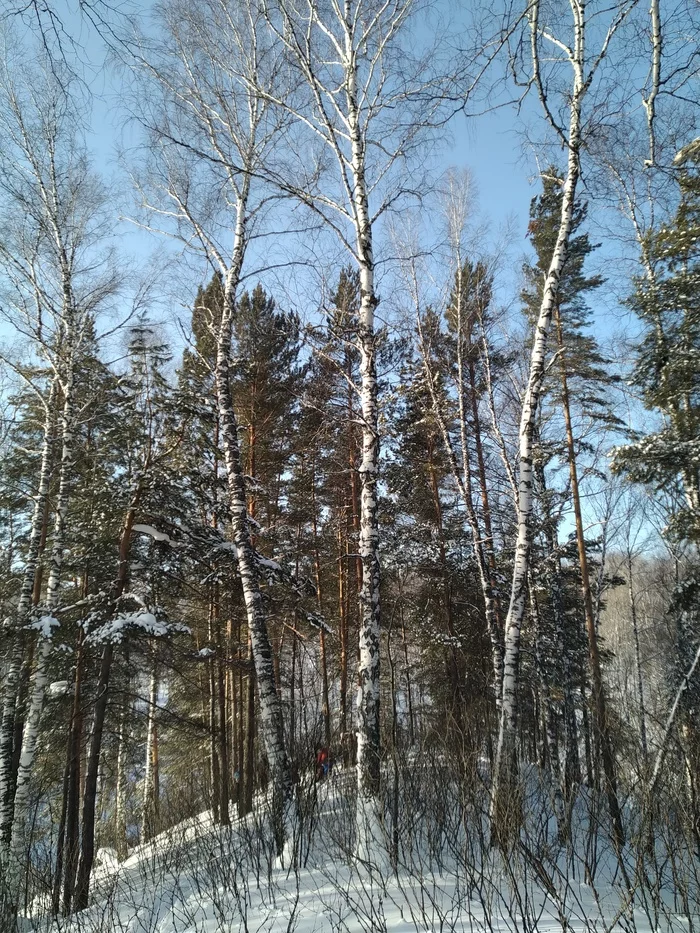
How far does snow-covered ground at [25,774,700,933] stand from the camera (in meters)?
3.15

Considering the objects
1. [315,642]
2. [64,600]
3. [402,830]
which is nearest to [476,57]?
[402,830]

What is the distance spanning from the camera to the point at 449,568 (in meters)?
11.7

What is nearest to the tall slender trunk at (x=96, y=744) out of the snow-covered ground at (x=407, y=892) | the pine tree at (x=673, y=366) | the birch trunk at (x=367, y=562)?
the snow-covered ground at (x=407, y=892)

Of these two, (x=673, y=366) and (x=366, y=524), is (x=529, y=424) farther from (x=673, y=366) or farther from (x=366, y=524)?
(x=673, y=366)

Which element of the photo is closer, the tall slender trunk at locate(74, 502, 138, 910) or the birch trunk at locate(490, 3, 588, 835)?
the birch trunk at locate(490, 3, 588, 835)

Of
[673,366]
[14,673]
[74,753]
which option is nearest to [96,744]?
[74,753]

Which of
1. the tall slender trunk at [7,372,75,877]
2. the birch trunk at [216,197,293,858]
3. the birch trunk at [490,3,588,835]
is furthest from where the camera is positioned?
the tall slender trunk at [7,372,75,877]

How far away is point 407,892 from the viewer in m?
3.90

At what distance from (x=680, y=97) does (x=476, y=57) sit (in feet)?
5.81

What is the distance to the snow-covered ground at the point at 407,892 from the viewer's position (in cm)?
315

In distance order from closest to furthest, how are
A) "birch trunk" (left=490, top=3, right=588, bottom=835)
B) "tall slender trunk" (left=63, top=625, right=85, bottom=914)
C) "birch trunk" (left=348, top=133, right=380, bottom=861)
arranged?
"birch trunk" (left=348, top=133, right=380, bottom=861)
"birch trunk" (left=490, top=3, right=588, bottom=835)
"tall slender trunk" (left=63, top=625, right=85, bottom=914)

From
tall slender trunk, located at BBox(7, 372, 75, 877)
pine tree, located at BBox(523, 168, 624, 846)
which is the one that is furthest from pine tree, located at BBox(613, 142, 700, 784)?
tall slender trunk, located at BBox(7, 372, 75, 877)

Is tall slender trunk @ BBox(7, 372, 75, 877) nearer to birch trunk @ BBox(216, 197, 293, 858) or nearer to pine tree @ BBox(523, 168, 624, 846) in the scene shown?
birch trunk @ BBox(216, 197, 293, 858)

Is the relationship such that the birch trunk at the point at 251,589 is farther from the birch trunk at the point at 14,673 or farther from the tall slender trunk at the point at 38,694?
the birch trunk at the point at 14,673
